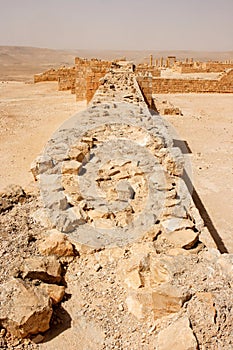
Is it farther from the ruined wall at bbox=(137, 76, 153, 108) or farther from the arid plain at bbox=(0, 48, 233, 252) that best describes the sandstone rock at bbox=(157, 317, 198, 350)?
the ruined wall at bbox=(137, 76, 153, 108)

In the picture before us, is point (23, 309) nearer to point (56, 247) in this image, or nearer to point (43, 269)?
point (43, 269)

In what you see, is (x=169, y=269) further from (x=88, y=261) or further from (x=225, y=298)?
(x=88, y=261)

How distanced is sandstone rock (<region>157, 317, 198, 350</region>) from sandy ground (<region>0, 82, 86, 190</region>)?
14.5 feet

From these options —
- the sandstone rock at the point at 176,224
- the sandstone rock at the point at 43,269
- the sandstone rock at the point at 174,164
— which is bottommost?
the sandstone rock at the point at 43,269

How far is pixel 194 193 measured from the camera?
22.5 ft

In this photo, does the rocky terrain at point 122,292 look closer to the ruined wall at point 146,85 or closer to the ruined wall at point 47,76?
the ruined wall at point 146,85

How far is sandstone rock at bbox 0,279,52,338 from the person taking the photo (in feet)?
7.70

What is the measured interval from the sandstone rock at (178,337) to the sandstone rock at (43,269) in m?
1.02

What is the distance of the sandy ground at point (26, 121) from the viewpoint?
24.8ft

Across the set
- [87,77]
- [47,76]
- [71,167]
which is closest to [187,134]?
[87,77]

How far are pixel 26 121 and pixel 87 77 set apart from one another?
9.65ft

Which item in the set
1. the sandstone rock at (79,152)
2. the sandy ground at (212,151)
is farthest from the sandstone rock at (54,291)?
the sandy ground at (212,151)

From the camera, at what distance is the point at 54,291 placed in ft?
9.04

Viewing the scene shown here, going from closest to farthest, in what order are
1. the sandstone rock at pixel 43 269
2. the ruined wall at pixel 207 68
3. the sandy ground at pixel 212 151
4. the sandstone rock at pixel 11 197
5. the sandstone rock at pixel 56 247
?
the sandstone rock at pixel 43 269 → the sandstone rock at pixel 56 247 → the sandstone rock at pixel 11 197 → the sandy ground at pixel 212 151 → the ruined wall at pixel 207 68
